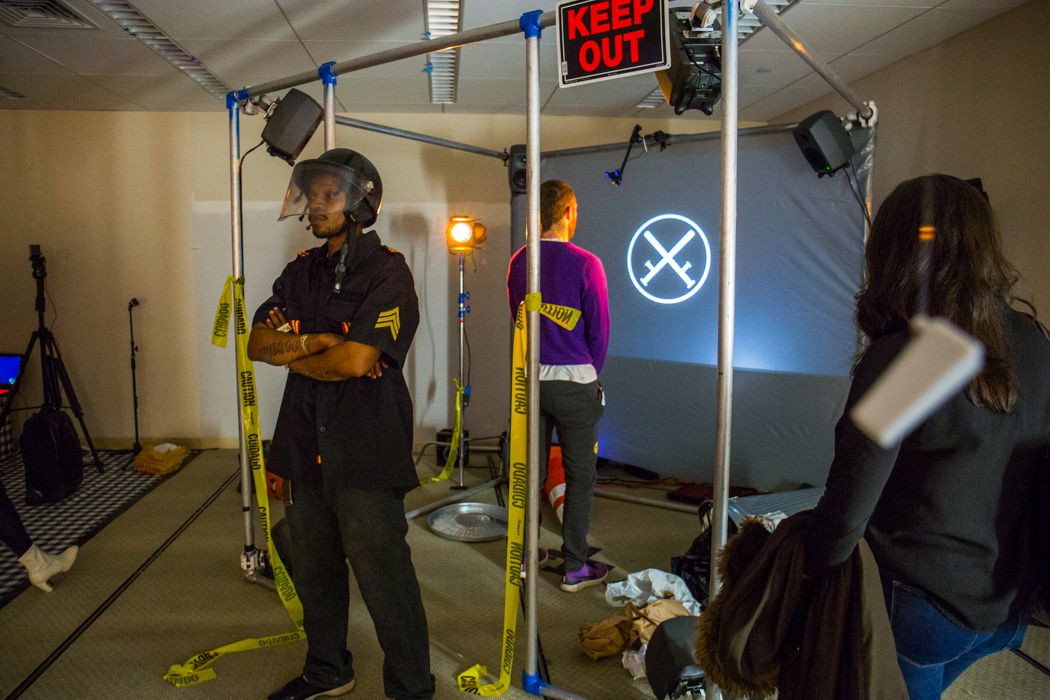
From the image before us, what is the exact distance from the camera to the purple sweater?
288cm

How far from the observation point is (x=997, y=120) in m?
3.43

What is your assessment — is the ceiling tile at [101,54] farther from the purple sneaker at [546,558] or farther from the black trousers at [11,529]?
the purple sneaker at [546,558]

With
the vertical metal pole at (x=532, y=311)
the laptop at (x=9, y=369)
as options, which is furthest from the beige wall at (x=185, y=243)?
the vertical metal pole at (x=532, y=311)

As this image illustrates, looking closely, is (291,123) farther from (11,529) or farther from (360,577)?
(11,529)

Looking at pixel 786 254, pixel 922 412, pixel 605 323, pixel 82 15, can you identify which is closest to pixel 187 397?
pixel 82 15

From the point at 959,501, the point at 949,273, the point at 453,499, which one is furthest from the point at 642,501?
the point at 949,273

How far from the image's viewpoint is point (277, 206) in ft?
17.8

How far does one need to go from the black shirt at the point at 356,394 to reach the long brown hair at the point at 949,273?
125cm

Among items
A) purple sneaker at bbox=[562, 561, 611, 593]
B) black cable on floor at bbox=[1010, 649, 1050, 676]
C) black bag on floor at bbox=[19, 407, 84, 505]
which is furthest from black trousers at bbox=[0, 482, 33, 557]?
black cable on floor at bbox=[1010, 649, 1050, 676]

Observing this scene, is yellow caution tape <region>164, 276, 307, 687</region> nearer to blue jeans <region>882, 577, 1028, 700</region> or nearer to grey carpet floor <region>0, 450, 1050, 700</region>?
grey carpet floor <region>0, 450, 1050, 700</region>

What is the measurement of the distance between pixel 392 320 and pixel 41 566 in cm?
232

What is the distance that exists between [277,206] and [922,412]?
569 cm

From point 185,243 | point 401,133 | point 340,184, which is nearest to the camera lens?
point 340,184

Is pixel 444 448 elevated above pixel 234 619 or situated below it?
above
